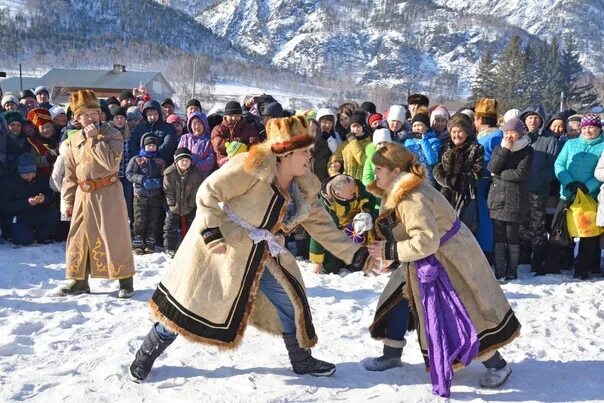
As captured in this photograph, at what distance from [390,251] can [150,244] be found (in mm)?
4256

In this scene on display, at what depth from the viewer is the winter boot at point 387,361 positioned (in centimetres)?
381

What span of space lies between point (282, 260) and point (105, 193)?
2.17m

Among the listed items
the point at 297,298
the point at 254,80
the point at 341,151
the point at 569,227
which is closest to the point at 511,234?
the point at 569,227

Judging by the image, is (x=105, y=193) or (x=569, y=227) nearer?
(x=105, y=193)

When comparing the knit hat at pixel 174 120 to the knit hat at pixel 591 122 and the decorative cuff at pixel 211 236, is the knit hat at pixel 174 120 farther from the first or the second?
the decorative cuff at pixel 211 236

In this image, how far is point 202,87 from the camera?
108 meters

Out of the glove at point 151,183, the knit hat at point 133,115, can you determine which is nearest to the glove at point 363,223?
the glove at point 151,183

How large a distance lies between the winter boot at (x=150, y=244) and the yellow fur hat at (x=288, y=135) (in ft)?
13.3

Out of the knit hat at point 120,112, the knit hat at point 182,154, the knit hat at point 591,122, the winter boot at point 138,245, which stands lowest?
the winter boot at point 138,245

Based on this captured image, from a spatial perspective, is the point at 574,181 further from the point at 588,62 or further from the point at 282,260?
the point at 588,62

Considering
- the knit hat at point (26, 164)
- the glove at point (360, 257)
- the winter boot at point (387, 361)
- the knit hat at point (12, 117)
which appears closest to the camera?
the glove at point (360, 257)

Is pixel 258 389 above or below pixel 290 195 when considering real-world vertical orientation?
below

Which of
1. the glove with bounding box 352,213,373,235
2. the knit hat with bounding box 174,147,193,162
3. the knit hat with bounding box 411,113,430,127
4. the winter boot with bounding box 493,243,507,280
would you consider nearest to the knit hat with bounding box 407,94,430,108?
the knit hat with bounding box 411,113,430,127

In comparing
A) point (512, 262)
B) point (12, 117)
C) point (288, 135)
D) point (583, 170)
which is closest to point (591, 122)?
point (583, 170)
